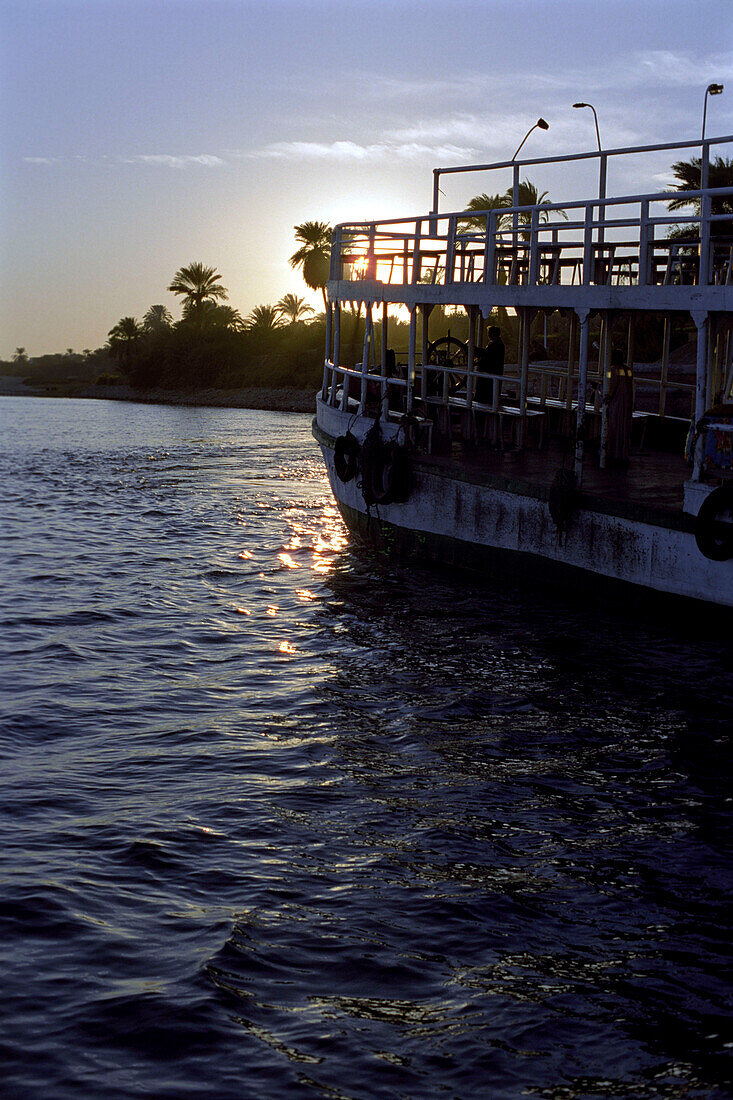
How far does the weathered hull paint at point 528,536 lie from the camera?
12172 millimetres

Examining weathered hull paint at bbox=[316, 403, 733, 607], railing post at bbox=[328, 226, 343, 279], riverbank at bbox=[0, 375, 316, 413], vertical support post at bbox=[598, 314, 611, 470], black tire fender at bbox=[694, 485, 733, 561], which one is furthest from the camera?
riverbank at bbox=[0, 375, 316, 413]

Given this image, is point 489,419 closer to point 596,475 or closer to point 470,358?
point 470,358

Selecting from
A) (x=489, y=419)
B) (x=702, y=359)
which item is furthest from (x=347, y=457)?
(x=702, y=359)

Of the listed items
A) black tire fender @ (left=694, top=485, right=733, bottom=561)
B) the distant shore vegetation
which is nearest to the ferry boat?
black tire fender @ (left=694, top=485, right=733, bottom=561)

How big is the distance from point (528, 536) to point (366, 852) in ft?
27.7

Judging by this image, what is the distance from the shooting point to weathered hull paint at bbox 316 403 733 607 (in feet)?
39.9

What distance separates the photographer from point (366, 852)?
723cm

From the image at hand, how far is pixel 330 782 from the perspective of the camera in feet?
27.8

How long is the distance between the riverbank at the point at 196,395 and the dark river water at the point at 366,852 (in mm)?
67576

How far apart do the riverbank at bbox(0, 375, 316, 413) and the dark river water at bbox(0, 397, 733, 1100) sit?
6758 centimetres

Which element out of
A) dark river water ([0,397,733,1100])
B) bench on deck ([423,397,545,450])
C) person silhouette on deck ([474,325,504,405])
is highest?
person silhouette on deck ([474,325,504,405])

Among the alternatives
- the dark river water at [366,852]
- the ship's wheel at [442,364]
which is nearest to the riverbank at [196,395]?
the ship's wheel at [442,364]

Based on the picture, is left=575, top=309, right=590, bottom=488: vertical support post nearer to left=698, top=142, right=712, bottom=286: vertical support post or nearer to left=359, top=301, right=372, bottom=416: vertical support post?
left=698, top=142, right=712, bottom=286: vertical support post

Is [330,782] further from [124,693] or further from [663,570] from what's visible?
[663,570]
